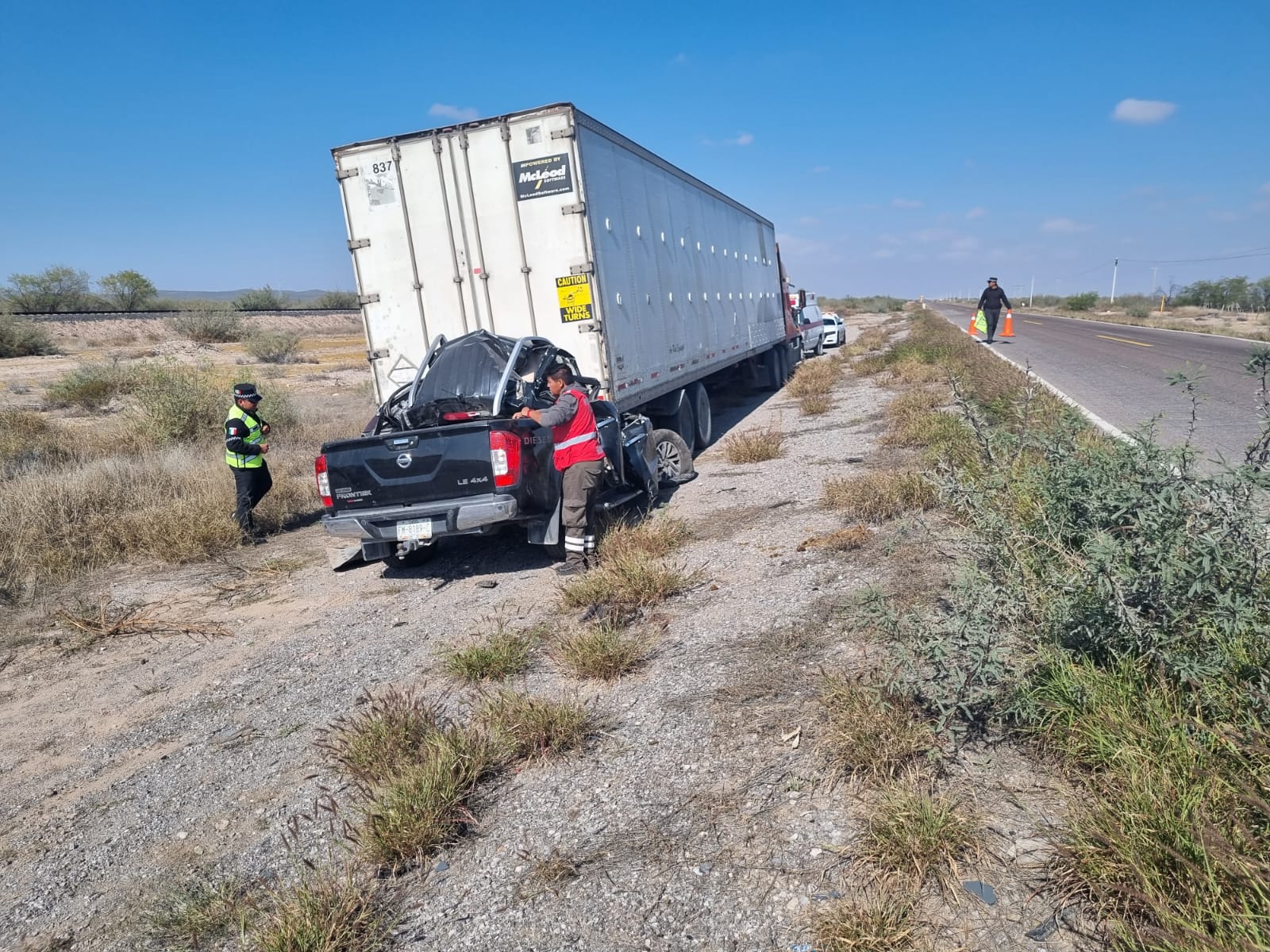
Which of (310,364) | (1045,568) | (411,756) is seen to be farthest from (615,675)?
(310,364)

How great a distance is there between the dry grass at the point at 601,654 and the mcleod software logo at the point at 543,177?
184 inches

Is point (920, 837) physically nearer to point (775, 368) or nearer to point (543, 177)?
point (543, 177)

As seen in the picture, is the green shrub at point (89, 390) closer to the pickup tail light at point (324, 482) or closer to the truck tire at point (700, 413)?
the truck tire at point (700, 413)

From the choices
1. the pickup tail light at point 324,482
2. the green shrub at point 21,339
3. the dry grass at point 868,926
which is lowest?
the dry grass at point 868,926

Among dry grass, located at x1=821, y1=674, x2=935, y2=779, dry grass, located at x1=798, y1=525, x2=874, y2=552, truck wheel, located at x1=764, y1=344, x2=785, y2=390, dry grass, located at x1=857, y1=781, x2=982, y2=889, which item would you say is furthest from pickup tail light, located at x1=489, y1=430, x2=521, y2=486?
truck wheel, located at x1=764, y1=344, x2=785, y2=390

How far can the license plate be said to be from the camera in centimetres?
602

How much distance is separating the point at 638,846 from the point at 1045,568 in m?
2.17

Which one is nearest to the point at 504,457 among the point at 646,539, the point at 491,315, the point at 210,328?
the point at 646,539

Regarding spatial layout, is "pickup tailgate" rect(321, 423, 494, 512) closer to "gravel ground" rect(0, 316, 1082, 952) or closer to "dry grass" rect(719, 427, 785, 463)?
"gravel ground" rect(0, 316, 1082, 952)

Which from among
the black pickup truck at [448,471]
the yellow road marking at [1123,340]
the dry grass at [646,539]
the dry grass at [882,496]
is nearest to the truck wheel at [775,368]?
the yellow road marking at [1123,340]

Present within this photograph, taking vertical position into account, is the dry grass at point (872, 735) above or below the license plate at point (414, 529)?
below

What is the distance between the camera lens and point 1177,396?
11.1m

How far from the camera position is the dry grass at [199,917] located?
104 inches

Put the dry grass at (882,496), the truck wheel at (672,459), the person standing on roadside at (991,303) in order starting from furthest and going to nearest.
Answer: the person standing on roadside at (991,303) → the truck wheel at (672,459) → the dry grass at (882,496)
